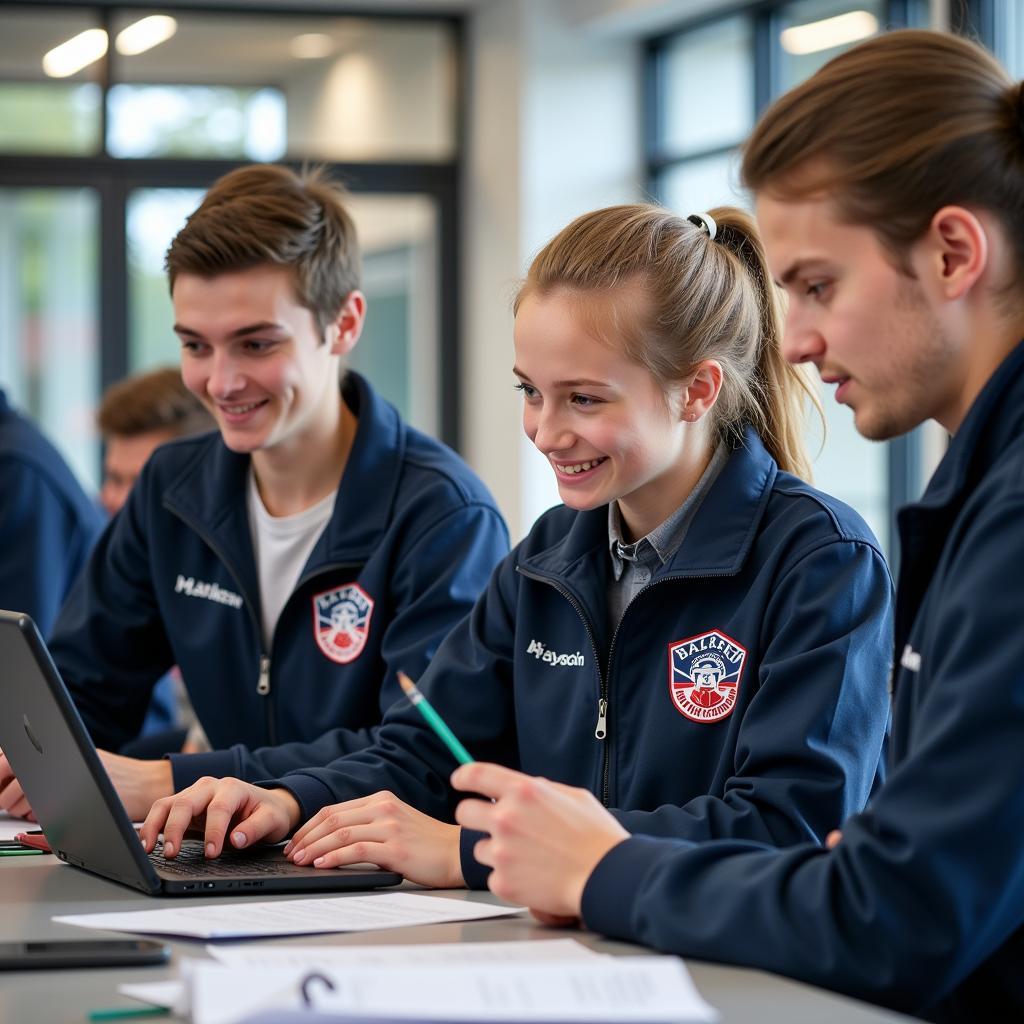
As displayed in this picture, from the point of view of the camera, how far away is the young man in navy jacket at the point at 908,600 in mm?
1142

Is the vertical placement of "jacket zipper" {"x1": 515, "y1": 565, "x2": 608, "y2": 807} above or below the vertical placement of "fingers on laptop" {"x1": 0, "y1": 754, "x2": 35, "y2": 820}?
above

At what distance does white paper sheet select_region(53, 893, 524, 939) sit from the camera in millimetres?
1313

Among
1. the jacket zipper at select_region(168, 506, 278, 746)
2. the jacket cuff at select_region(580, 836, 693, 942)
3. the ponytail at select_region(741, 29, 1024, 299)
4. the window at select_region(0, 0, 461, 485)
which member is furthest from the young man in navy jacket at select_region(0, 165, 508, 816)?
the window at select_region(0, 0, 461, 485)

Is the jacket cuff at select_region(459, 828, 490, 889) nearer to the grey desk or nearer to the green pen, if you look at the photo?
the grey desk

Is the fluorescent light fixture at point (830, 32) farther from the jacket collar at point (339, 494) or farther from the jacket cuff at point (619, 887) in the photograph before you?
the jacket cuff at point (619, 887)

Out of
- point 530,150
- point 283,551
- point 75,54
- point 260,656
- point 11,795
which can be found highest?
point 75,54

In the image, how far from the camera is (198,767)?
6.48 ft

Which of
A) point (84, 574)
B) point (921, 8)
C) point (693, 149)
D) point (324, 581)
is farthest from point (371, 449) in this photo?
point (693, 149)

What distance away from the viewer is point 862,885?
116 centimetres

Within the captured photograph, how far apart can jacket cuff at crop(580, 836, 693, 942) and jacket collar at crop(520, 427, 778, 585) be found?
0.47 m

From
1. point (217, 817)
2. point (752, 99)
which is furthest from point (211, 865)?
point (752, 99)

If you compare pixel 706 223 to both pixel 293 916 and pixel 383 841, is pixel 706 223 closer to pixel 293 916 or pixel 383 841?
pixel 383 841

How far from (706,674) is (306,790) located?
0.46 meters

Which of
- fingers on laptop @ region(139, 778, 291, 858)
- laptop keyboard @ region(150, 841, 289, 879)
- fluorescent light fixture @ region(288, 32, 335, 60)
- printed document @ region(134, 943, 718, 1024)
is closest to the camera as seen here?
printed document @ region(134, 943, 718, 1024)
